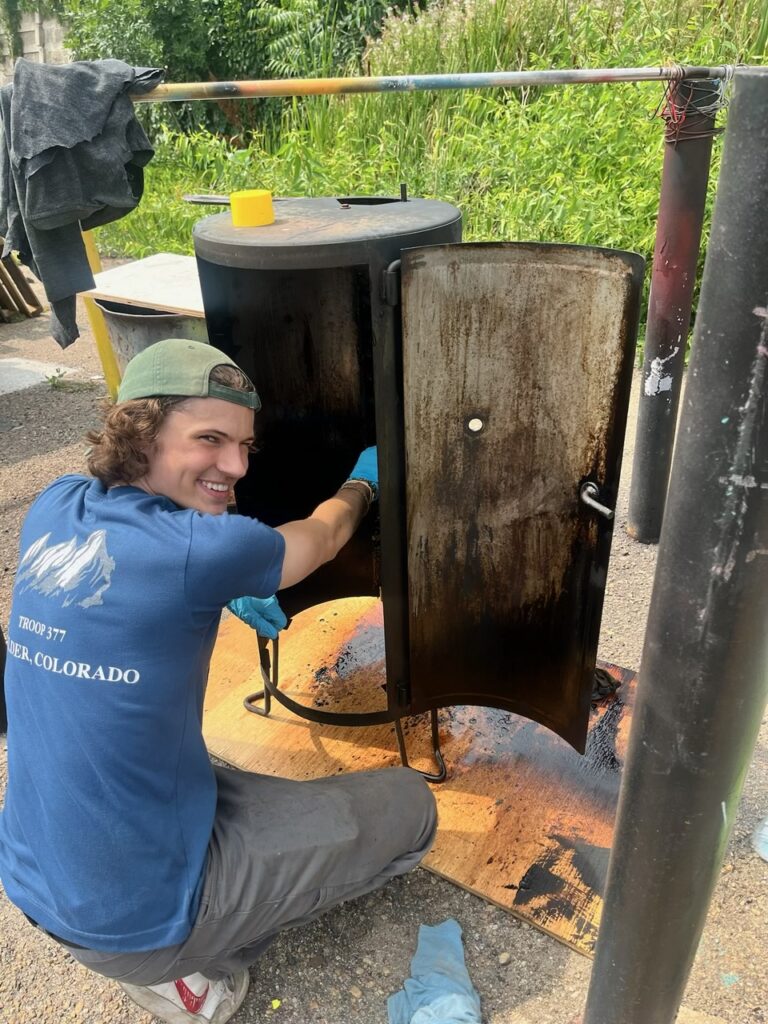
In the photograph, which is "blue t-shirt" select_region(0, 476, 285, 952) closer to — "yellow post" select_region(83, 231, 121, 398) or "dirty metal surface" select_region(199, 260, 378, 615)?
"dirty metal surface" select_region(199, 260, 378, 615)

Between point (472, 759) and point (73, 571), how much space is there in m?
1.41

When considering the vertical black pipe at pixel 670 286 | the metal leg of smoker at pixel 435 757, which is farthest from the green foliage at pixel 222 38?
the metal leg of smoker at pixel 435 757

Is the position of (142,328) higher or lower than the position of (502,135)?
lower

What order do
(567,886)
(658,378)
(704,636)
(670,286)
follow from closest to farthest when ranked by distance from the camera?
(704,636) → (567,886) → (670,286) → (658,378)

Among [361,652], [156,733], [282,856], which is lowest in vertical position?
[361,652]

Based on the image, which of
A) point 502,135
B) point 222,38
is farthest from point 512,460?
point 222,38

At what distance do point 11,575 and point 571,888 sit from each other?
2.67 meters

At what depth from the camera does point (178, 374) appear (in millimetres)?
1671

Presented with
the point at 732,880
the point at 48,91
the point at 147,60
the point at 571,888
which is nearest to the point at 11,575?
the point at 48,91

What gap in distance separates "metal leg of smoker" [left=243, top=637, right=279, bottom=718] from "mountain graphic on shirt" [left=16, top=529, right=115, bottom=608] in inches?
41.4

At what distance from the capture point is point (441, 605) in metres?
2.18

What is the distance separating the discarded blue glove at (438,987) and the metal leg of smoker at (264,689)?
901 mm

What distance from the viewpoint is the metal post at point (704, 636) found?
2.80ft

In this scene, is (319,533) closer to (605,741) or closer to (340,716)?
(340,716)
